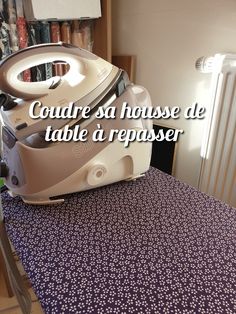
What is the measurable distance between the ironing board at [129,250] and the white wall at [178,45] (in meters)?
0.56

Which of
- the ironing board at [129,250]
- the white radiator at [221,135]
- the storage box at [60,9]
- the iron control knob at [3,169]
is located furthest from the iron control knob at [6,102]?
the white radiator at [221,135]

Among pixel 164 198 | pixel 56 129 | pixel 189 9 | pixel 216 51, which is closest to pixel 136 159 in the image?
pixel 164 198

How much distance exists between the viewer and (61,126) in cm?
65

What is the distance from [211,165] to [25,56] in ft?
2.69

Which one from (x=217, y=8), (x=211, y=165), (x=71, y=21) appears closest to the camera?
(x=217, y=8)

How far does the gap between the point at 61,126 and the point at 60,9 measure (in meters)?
0.68

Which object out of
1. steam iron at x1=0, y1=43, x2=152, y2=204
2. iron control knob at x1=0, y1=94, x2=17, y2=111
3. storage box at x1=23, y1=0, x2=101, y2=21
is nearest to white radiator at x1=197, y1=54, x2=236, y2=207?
steam iron at x1=0, y1=43, x2=152, y2=204

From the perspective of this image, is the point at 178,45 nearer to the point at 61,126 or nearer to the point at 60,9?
the point at 60,9

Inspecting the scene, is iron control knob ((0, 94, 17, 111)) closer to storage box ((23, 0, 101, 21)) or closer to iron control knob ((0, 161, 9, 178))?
iron control knob ((0, 161, 9, 178))

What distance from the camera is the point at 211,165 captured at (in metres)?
1.08

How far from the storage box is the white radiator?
549 millimetres

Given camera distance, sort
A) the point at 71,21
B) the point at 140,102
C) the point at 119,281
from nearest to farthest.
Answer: the point at 119,281 < the point at 140,102 < the point at 71,21

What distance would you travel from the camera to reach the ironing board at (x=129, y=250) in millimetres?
434

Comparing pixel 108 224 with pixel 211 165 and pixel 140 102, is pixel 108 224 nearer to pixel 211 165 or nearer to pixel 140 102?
pixel 140 102
